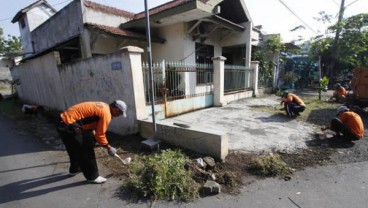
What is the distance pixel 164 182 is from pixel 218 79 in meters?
5.73

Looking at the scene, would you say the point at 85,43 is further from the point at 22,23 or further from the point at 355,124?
the point at 22,23

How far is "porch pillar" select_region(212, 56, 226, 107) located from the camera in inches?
311

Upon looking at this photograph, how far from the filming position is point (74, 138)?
10.2 ft

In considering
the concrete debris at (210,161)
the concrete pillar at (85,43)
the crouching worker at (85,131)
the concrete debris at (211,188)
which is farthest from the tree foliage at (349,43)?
the crouching worker at (85,131)

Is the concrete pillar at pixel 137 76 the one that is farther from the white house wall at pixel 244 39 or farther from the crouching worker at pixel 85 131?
the white house wall at pixel 244 39

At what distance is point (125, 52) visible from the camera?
4.65 meters

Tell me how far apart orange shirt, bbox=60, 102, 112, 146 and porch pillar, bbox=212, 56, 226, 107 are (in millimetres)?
5547

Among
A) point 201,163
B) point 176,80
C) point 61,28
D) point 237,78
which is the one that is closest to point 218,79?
point 176,80

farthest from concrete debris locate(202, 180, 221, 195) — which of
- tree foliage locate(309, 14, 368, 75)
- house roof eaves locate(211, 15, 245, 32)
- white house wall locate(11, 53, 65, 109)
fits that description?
tree foliage locate(309, 14, 368, 75)

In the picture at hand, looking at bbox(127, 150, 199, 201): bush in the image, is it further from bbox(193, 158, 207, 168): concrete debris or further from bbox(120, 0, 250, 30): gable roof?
bbox(120, 0, 250, 30): gable roof

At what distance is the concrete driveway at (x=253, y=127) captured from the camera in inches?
173

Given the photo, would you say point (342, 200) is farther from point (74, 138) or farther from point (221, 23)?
point (221, 23)

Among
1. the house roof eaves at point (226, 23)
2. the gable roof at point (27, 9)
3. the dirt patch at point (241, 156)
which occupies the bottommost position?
the dirt patch at point (241, 156)

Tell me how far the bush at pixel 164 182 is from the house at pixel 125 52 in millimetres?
2124
